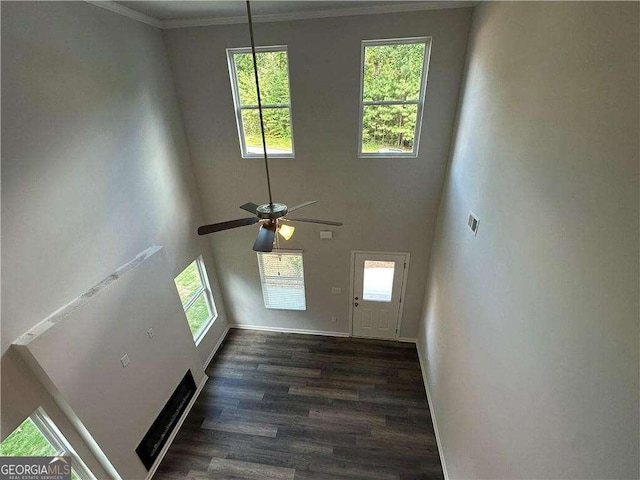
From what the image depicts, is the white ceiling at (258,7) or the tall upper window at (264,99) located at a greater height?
the white ceiling at (258,7)

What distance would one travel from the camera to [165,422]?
3.68 meters

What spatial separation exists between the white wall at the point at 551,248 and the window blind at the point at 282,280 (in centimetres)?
289

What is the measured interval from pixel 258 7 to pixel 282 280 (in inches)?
158

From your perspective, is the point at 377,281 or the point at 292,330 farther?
the point at 292,330

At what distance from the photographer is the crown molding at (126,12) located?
272cm

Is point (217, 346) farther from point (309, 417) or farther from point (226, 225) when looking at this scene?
point (226, 225)

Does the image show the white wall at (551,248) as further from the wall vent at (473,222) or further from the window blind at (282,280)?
the window blind at (282,280)

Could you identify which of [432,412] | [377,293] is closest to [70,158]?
[377,293]

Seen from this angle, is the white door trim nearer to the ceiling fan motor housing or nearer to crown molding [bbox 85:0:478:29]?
the ceiling fan motor housing

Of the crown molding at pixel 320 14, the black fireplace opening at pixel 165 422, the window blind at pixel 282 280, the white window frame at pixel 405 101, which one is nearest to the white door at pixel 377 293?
the window blind at pixel 282 280

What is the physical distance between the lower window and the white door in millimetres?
4035

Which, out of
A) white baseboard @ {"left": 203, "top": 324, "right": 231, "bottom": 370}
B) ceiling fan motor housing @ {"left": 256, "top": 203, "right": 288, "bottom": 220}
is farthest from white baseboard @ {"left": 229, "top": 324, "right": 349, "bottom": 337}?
ceiling fan motor housing @ {"left": 256, "top": 203, "right": 288, "bottom": 220}

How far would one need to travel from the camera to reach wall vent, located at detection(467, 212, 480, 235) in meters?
2.80

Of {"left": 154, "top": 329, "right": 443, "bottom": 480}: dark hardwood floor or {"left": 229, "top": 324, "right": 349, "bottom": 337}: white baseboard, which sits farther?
{"left": 229, "top": 324, "right": 349, "bottom": 337}: white baseboard
